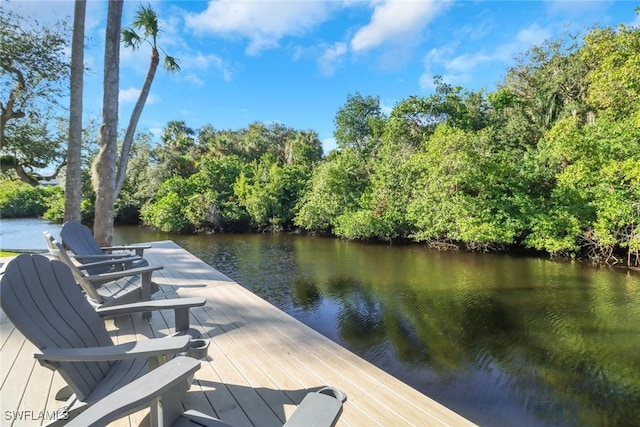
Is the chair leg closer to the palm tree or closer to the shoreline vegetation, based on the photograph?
the palm tree

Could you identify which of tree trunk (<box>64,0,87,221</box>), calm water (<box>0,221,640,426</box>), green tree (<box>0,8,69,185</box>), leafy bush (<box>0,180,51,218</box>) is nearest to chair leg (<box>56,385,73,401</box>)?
calm water (<box>0,221,640,426</box>)

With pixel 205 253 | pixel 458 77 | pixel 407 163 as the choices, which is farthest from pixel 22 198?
pixel 458 77

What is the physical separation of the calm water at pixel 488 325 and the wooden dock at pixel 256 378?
1975mm

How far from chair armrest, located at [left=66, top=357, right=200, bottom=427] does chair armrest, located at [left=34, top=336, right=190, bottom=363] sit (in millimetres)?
126

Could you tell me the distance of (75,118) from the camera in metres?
5.63

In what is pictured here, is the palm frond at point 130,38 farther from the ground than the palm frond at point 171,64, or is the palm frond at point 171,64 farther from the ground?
the palm frond at point 130,38

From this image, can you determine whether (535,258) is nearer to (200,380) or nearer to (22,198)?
(200,380)

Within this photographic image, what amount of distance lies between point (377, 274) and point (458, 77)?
15162 millimetres

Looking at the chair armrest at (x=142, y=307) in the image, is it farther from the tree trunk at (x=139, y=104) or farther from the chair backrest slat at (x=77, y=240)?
the tree trunk at (x=139, y=104)

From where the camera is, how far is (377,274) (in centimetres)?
881

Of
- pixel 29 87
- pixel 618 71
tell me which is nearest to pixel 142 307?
pixel 29 87

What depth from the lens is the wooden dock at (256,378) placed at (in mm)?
1684

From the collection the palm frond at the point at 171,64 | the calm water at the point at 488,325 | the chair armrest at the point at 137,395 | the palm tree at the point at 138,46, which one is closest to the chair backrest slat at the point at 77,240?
the palm tree at the point at 138,46

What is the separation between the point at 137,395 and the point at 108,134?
5983mm
